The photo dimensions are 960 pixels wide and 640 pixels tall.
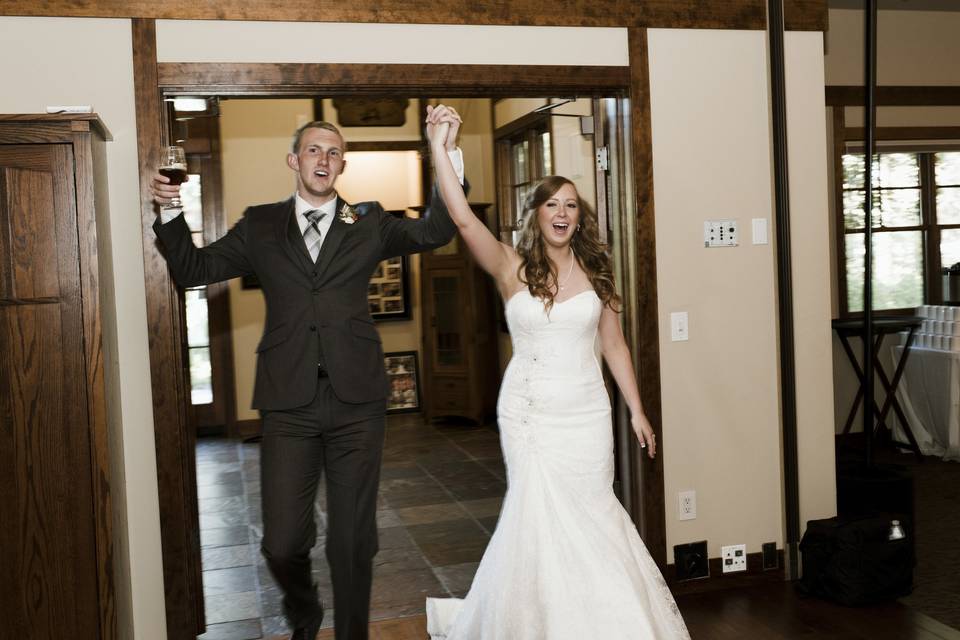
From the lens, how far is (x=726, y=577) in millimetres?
4258

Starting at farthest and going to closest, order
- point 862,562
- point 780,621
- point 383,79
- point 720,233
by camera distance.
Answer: point 720,233 < point 862,562 < point 780,621 < point 383,79

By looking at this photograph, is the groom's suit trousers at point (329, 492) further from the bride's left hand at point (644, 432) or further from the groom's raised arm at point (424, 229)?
the bride's left hand at point (644, 432)

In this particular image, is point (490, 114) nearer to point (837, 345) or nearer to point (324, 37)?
point (837, 345)

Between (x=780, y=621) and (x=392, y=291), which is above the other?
(x=392, y=291)

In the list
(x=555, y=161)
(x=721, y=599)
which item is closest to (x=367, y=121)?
(x=555, y=161)

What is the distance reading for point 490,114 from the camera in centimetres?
822

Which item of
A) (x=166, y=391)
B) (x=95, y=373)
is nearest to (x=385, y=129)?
(x=166, y=391)

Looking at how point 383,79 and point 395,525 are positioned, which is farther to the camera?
point 395,525

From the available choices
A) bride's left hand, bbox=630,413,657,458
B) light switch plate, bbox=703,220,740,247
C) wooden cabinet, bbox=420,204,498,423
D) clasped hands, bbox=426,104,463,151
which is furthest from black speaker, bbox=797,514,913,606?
wooden cabinet, bbox=420,204,498,423

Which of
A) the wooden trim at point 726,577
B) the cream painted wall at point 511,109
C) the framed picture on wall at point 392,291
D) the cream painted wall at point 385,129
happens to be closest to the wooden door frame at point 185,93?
the wooden trim at point 726,577

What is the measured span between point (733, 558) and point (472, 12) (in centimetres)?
259

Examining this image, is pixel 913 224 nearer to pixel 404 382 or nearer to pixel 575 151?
pixel 575 151

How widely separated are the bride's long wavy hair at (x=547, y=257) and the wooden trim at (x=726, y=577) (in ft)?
4.70

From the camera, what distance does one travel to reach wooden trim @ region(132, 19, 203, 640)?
3482 millimetres
